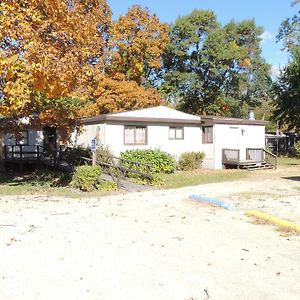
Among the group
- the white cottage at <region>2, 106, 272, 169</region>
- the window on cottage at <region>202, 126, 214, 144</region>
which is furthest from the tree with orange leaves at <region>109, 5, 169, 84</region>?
the window on cottage at <region>202, 126, 214, 144</region>

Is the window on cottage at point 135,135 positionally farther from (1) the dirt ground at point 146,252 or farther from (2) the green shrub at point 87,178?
(1) the dirt ground at point 146,252

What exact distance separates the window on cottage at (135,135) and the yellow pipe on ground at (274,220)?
13490 millimetres

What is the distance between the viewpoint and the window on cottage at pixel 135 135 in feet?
75.4

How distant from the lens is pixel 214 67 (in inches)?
1560

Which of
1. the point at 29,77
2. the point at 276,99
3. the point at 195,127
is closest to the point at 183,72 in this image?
the point at 276,99

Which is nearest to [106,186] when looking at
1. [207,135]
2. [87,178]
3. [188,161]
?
[87,178]

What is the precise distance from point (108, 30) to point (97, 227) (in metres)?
30.4

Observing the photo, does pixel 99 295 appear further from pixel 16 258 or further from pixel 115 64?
pixel 115 64

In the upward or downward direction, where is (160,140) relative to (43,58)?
downward

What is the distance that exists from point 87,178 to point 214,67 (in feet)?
89.3

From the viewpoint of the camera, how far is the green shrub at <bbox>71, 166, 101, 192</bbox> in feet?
51.0

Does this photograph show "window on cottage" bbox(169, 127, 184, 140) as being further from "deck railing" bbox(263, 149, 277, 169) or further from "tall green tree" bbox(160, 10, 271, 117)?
"tall green tree" bbox(160, 10, 271, 117)

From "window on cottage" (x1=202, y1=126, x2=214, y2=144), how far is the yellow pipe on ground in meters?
15.6

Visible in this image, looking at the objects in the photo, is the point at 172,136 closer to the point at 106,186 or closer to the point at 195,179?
the point at 195,179
